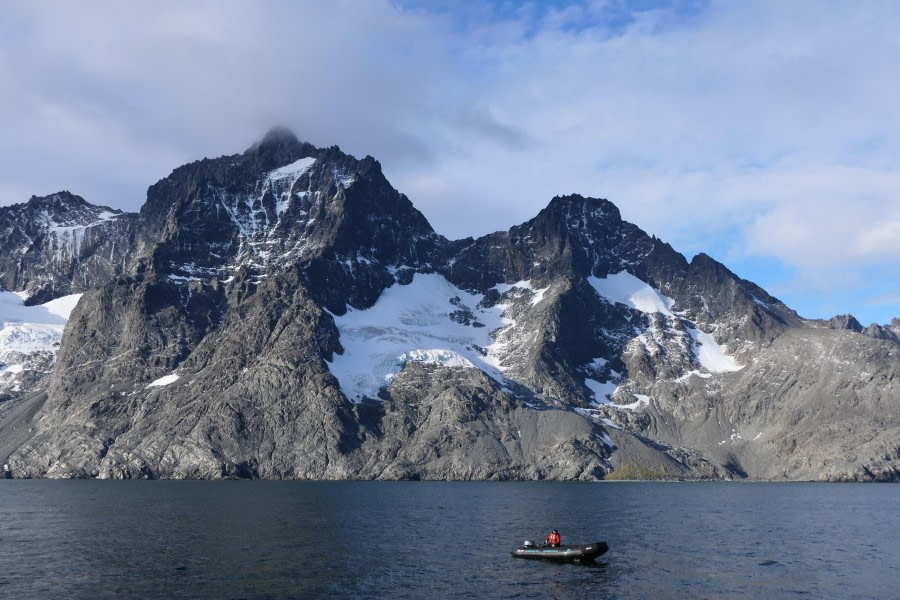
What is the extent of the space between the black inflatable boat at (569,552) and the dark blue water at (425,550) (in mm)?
1471

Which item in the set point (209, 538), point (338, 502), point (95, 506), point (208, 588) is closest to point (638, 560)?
point (208, 588)

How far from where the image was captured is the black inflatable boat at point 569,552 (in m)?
96.7

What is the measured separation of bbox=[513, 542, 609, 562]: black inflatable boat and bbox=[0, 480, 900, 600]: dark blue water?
1.47m

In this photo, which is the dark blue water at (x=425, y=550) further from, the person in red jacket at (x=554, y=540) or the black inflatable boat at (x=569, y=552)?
the person in red jacket at (x=554, y=540)

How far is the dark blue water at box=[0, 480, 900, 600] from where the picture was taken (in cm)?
8075

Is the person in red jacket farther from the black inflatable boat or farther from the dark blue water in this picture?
the dark blue water

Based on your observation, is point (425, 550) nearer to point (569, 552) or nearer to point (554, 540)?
point (554, 540)

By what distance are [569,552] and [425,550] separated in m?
19.0

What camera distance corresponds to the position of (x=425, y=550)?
104 m

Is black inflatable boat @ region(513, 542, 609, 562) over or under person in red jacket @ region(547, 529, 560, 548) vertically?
under

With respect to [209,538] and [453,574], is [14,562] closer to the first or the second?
[209,538]

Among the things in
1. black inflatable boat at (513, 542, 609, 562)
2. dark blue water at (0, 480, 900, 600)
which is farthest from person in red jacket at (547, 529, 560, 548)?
dark blue water at (0, 480, 900, 600)

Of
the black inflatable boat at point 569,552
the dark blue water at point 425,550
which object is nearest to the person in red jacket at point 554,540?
the black inflatable boat at point 569,552

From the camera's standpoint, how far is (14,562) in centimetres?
9238
